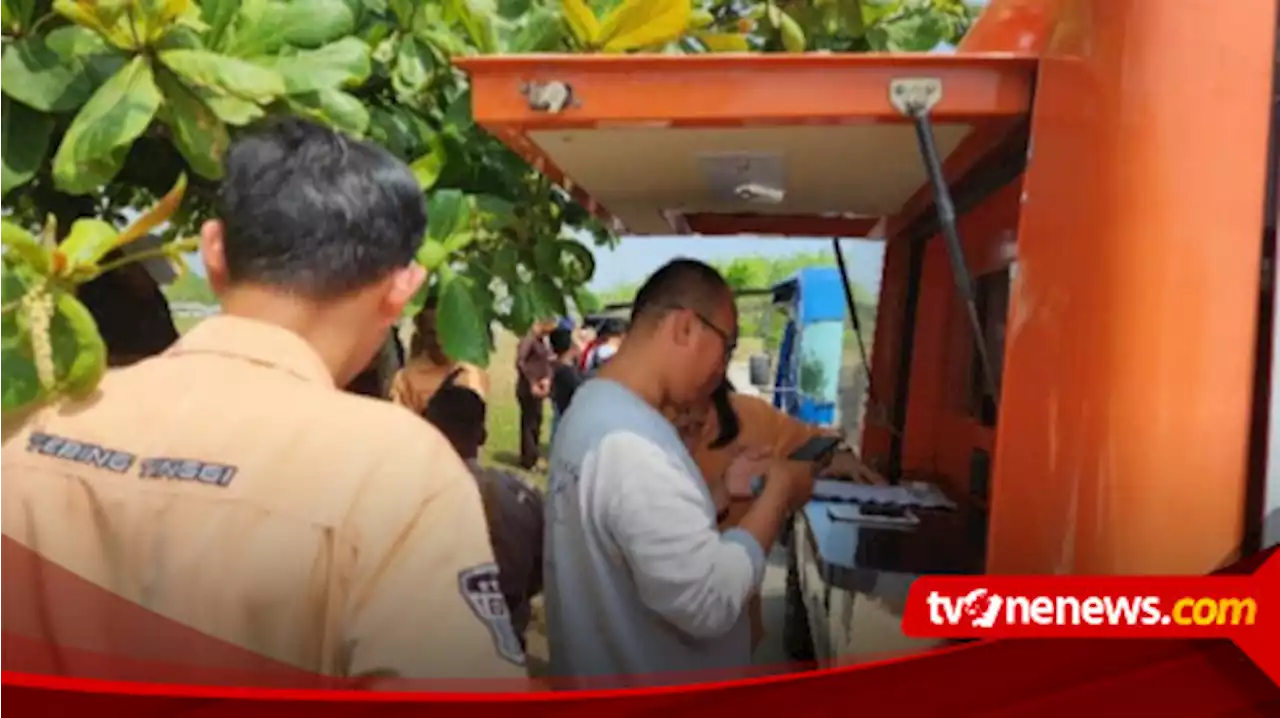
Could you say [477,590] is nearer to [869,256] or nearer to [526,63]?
[526,63]

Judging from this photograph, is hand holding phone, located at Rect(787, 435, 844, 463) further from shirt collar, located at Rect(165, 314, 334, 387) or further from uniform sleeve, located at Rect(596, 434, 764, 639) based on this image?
shirt collar, located at Rect(165, 314, 334, 387)

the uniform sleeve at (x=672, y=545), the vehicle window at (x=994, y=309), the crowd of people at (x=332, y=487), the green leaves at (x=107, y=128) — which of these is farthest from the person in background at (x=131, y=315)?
the vehicle window at (x=994, y=309)

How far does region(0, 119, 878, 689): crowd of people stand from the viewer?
1385mm

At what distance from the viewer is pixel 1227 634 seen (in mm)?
1684

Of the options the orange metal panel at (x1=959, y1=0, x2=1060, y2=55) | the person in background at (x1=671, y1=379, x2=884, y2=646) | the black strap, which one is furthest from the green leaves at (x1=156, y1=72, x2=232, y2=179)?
the orange metal panel at (x1=959, y1=0, x2=1060, y2=55)

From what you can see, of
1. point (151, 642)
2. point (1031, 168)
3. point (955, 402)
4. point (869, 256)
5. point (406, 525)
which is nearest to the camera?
point (406, 525)

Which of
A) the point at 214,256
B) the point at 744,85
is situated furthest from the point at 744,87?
the point at 214,256

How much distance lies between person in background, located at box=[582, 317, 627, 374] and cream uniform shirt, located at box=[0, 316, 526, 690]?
45cm

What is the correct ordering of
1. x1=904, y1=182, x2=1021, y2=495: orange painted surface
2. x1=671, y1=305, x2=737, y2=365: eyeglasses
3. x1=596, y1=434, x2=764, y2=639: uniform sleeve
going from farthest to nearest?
x1=904, y1=182, x2=1021, y2=495: orange painted surface
x1=671, y1=305, x2=737, y2=365: eyeglasses
x1=596, y1=434, x2=764, y2=639: uniform sleeve

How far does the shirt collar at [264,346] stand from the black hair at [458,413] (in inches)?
6.9

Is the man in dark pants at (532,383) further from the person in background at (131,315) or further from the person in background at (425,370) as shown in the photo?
the person in background at (131,315)

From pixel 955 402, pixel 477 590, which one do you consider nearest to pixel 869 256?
pixel 955 402

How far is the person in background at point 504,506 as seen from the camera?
160 centimetres

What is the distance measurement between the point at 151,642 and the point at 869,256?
4.45 feet
